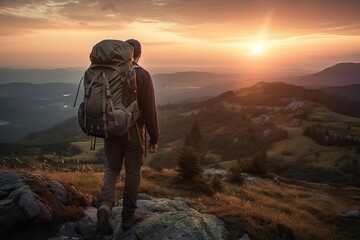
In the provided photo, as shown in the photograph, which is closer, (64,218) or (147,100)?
(147,100)

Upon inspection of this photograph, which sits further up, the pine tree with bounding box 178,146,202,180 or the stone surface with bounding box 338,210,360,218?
the pine tree with bounding box 178,146,202,180

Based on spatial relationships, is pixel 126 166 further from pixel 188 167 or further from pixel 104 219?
pixel 188 167

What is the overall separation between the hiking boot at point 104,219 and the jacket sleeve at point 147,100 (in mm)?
1824

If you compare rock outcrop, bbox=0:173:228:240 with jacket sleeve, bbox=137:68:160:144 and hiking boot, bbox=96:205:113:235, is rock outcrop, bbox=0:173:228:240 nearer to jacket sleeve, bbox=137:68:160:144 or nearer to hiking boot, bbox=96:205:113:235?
hiking boot, bbox=96:205:113:235

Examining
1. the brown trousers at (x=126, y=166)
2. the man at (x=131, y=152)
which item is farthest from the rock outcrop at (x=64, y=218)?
the brown trousers at (x=126, y=166)

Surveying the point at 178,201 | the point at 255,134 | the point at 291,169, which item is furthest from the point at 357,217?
the point at 255,134

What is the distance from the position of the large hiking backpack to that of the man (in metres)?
0.35

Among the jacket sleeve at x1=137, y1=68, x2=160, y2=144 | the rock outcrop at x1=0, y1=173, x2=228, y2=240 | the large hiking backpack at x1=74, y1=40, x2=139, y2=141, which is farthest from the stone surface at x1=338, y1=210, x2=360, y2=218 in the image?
the large hiking backpack at x1=74, y1=40, x2=139, y2=141

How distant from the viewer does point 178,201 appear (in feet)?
35.2

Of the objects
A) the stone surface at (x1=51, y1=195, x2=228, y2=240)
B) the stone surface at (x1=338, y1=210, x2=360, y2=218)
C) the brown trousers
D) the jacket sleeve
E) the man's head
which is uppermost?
the man's head

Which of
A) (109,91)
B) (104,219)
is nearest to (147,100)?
(109,91)

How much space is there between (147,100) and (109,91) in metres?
0.93

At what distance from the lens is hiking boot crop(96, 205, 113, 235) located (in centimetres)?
697

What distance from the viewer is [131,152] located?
7.06m
